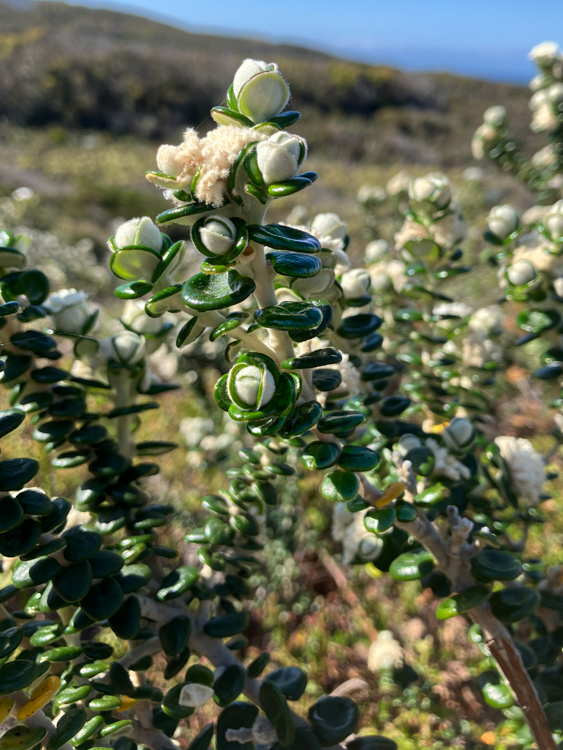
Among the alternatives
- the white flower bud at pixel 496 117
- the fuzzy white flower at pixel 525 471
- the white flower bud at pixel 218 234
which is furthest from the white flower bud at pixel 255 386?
the white flower bud at pixel 496 117

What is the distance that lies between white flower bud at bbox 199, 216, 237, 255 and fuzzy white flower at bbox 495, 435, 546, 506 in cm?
73

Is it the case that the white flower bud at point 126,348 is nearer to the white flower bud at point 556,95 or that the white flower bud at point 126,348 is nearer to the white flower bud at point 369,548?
the white flower bud at point 369,548

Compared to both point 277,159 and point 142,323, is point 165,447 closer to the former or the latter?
point 142,323

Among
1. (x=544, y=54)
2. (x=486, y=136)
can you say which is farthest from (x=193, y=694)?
(x=544, y=54)

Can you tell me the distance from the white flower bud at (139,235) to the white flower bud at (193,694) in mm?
A: 559

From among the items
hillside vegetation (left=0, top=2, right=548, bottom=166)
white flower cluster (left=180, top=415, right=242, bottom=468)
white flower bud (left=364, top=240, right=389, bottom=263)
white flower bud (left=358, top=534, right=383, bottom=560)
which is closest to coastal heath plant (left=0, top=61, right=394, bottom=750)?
white flower bud (left=358, top=534, right=383, bottom=560)

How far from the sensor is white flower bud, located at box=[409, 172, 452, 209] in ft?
3.11

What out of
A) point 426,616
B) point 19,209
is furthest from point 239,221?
point 19,209

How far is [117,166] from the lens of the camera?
1329cm

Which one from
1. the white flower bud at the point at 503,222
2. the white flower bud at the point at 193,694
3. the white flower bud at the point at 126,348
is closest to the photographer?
the white flower bud at the point at 193,694

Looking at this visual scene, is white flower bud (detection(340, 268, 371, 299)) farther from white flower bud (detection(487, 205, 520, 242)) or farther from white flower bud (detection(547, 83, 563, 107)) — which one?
white flower bud (detection(547, 83, 563, 107))

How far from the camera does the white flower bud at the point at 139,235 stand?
1.63ft

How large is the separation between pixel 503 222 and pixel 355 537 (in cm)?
68

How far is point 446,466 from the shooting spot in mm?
819
